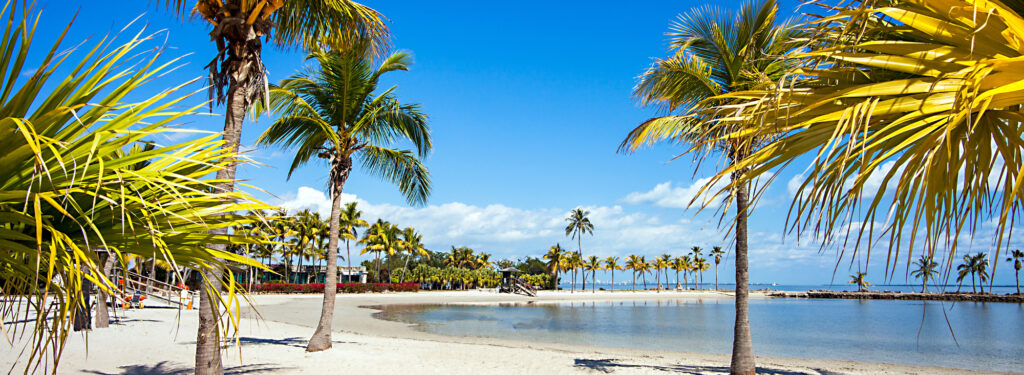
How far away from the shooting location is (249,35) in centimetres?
612

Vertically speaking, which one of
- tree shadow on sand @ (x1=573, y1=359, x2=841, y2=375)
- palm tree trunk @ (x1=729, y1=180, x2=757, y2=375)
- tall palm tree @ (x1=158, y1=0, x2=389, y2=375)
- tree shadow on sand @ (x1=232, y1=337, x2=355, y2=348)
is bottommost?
tree shadow on sand @ (x1=573, y1=359, x2=841, y2=375)

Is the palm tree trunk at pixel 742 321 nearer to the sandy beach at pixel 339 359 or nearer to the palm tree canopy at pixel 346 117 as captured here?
the sandy beach at pixel 339 359

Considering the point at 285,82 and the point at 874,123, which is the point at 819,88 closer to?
the point at 874,123

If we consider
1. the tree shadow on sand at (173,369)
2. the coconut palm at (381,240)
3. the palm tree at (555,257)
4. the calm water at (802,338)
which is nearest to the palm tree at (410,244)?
the coconut palm at (381,240)

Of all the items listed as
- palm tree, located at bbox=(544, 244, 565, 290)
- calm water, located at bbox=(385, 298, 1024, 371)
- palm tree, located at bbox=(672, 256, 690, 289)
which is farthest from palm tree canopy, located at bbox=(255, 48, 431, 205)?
palm tree, located at bbox=(672, 256, 690, 289)

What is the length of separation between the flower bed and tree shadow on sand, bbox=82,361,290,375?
31.0 meters

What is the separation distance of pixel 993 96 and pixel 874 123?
0.46m

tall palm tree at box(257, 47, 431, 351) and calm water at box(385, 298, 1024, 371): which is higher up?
tall palm tree at box(257, 47, 431, 351)

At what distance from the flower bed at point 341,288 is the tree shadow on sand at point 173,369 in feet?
102

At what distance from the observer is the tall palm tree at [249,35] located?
5895 mm

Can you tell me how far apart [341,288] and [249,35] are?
1846 inches

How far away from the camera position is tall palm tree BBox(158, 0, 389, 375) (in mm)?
5895

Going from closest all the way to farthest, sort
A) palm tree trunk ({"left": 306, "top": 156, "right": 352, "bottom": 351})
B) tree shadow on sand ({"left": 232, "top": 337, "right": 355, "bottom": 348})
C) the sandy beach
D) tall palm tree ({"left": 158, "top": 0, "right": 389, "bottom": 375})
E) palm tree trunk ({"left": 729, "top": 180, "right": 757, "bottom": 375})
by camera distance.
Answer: tall palm tree ({"left": 158, "top": 0, "right": 389, "bottom": 375}) → palm tree trunk ({"left": 729, "top": 180, "right": 757, "bottom": 375}) → the sandy beach → palm tree trunk ({"left": 306, "top": 156, "right": 352, "bottom": 351}) → tree shadow on sand ({"left": 232, "top": 337, "right": 355, "bottom": 348})

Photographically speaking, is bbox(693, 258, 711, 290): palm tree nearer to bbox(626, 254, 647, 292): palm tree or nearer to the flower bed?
bbox(626, 254, 647, 292): palm tree
